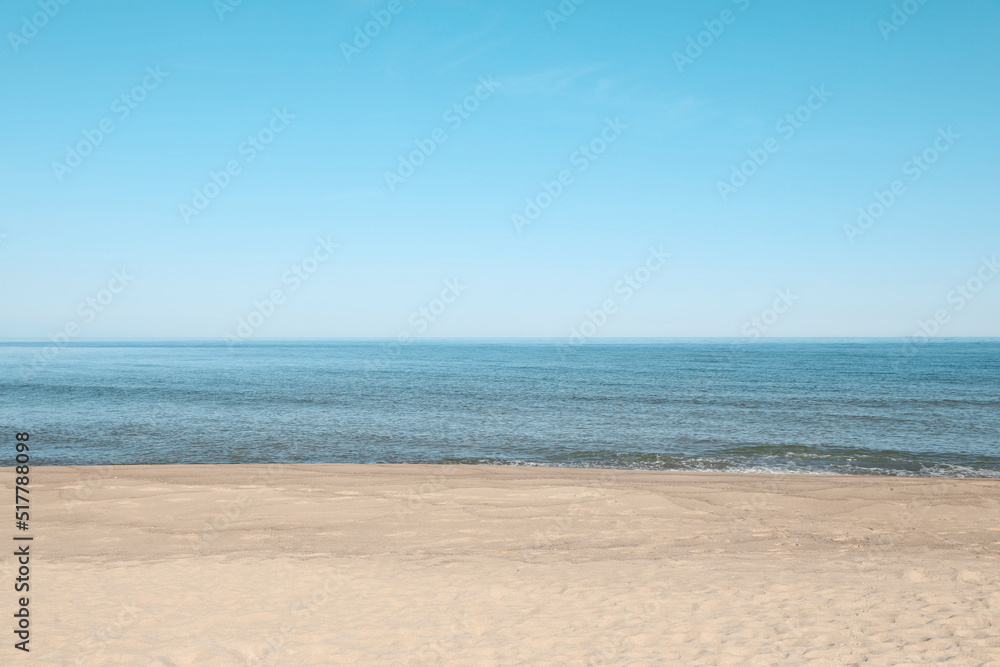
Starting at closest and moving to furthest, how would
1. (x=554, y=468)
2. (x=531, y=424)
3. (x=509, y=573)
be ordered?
(x=509, y=573) < (x=554, y=468) < (x=531, y=424)

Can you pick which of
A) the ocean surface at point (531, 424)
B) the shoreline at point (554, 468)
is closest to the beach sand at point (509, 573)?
the shoreline at point (554, 468)

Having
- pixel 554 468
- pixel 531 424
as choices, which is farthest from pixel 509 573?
pixel 531 424

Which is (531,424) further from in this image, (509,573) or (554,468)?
(509,573)

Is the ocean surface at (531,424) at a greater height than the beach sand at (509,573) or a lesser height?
lesser

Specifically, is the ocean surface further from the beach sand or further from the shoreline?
the beach sand

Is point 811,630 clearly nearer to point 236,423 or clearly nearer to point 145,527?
point 145,527

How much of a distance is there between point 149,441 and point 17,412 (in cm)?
1317

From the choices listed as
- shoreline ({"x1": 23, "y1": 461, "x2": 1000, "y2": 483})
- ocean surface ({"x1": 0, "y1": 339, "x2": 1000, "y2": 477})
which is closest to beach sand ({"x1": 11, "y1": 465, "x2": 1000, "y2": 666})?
shoreline ({"x1": 23, "y1": 461, "x2": 1000, "y2": 483})

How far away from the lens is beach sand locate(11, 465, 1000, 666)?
6656 millimetres

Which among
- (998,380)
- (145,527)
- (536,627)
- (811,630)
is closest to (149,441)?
(145,527)

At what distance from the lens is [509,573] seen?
30.2ft

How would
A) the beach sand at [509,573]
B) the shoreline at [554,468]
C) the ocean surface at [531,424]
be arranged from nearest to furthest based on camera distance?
1. the beach sand at [509,573]
2. the shoreline at [554,468]
3. the ocean surface at [531,424]

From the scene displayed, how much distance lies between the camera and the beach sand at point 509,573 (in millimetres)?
6656

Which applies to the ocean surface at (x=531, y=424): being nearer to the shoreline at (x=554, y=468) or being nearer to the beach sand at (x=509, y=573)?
the shoreline at (x=554, y=468)
